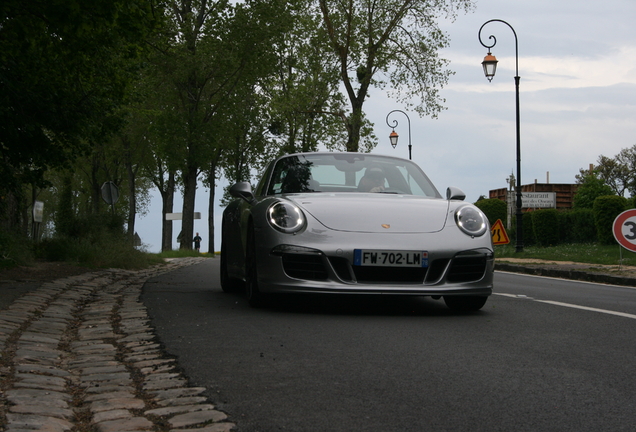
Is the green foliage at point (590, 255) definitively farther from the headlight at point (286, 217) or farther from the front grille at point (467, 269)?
the headlight at point (286, 217)

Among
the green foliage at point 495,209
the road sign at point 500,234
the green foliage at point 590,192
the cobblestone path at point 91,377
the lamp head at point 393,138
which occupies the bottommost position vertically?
the cobblestone path at point 91,377

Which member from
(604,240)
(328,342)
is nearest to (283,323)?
(328,342)

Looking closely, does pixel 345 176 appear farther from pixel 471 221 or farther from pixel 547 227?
pixel 547 227

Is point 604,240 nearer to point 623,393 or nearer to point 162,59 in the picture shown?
point 162,59

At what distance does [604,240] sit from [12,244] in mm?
21542

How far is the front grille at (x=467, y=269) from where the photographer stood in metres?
6.85

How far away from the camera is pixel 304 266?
6.73m

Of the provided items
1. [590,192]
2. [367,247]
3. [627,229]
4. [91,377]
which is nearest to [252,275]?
[367,247]

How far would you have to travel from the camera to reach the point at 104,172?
56.4 metres

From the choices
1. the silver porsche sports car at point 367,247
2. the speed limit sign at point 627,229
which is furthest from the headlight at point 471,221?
the speed limit sign at point 627,229

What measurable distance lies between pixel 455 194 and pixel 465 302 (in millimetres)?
1087

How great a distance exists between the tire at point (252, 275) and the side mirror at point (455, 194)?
193 centimetres

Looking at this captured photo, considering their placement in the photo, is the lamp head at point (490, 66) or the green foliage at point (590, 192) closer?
the lamp head at point (490, 66)

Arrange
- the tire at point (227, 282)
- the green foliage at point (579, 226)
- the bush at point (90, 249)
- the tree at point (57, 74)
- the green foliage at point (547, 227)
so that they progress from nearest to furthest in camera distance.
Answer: the tire at point (227, 282) < the tree at point (57, 74) < the bush at point (90, 249) < the green foliage at point (579, 226) < the green foliage at point (547, 227)
